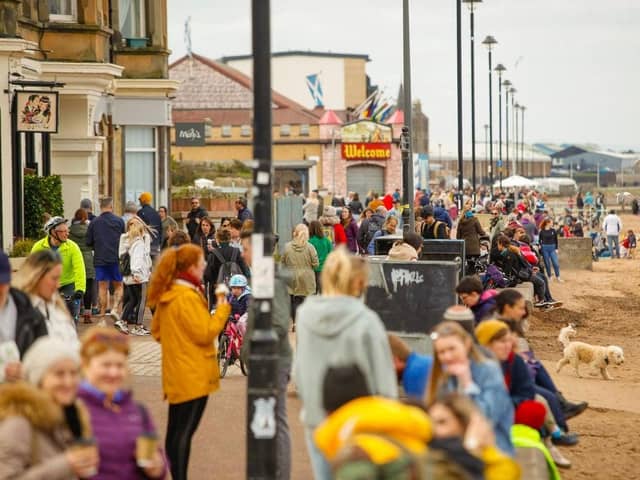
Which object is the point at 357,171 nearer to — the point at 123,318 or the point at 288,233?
the point at 288,233

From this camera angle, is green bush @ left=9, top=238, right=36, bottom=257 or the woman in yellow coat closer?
the woman in yellow coat

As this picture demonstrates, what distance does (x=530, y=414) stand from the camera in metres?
10.6

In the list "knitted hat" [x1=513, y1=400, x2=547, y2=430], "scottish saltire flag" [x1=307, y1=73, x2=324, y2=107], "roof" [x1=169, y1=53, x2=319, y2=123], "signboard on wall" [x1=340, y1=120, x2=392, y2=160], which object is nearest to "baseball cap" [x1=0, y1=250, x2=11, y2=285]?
"knitted hat" [x1=513, y1=400, x2=547, y2=430]

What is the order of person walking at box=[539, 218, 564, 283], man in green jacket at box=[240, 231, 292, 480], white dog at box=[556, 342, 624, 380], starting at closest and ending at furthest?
man in green jacket at box=[240, 231, 292, 480]
white dog at box=[556, 342, 624, 380]
person walking at box=[539, 218, 564, 283]

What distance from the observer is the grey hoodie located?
7.68 m

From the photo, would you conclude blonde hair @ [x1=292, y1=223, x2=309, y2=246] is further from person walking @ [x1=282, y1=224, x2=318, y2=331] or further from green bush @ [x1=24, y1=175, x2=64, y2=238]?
green bush @ [x1=24, y1=175, x2=64, y2=238]

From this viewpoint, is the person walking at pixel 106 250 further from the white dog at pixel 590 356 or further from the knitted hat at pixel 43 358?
the knitted hat at pixel 43 358

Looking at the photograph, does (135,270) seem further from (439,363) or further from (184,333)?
(439,363)

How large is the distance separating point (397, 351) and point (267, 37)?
212 cm

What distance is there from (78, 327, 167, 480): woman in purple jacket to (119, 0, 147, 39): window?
2829 cm

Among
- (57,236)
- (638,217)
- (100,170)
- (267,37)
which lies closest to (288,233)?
(100,170)

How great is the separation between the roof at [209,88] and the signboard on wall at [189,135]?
61.4m

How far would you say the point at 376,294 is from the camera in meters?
14.7

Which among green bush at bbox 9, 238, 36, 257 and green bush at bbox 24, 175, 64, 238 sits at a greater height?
green bush at bbox 24, 175, 64, 238
